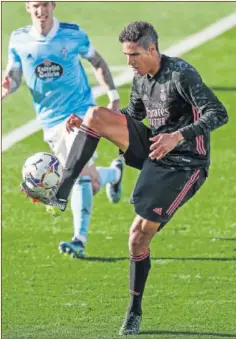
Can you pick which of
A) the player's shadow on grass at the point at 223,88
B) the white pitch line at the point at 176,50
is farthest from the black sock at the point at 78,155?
the player's shadow on grass at the point at 223,88

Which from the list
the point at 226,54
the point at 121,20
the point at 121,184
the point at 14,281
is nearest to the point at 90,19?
the point at 121,20

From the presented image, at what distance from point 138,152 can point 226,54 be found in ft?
43.4

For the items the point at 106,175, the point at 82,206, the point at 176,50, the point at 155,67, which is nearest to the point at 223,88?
the point at 176,50

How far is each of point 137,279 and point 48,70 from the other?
12.2 ft

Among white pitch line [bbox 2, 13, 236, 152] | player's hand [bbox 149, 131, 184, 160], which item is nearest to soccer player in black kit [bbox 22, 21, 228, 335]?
player's hand [bbox 149, 131, 184, 160]

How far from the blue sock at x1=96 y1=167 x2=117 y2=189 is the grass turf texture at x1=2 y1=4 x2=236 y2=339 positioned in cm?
49

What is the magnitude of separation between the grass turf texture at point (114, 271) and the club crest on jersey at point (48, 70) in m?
1.76

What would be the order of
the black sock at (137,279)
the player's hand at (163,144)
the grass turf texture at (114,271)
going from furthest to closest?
the grass turf texture at (114,271), the black sock at (137,279), the player's hand at (163,144)

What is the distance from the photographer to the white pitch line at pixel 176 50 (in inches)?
787

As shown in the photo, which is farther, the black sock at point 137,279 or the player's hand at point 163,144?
the black sock at point 137,279

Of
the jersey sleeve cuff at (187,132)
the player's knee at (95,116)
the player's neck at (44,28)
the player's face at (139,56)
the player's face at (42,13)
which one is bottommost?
the player's neck at (44,28)

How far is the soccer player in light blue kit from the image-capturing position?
13859 mm

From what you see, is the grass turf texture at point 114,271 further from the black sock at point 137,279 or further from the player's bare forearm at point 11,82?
the player's bare forearm at point 11,82

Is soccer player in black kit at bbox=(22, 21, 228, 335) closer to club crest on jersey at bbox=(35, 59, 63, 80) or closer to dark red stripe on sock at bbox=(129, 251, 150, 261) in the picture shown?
dark red stripe on sock at bbox=(129, 251, 150, 261)
